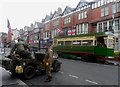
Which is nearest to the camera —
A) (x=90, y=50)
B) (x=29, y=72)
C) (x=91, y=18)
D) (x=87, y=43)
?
(x=29, y=72)

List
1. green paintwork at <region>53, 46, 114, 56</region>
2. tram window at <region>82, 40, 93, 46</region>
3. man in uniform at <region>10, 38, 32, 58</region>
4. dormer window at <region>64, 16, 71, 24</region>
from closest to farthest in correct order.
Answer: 1. man in uniform at <region>10, 38, 32, 58</region>
2. green paintwork at <region>53, 46, 114, 56</region>
3. tram window at <region>82, 40, 93, 46</region>
4. dormer window at <region>64, 16, 71, 24</region>

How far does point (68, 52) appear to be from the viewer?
2919 centimetres

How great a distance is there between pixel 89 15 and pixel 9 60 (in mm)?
33748

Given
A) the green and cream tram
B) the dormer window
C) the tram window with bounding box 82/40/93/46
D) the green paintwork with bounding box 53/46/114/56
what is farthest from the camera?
the dormer window

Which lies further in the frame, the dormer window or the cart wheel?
the dormer window

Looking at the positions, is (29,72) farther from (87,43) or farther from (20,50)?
(87,43)

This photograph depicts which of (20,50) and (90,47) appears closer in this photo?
(20,50)

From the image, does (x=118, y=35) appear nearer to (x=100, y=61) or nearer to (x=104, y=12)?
(x=104, y=12)

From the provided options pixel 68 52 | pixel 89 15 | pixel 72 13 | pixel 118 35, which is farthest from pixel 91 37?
pixel 72 13

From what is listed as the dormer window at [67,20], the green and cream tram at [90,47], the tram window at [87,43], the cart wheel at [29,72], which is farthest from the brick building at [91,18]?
the cart wheel at [29,72]

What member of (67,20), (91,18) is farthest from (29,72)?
(67,20)

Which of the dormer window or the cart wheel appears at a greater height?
the dormer window

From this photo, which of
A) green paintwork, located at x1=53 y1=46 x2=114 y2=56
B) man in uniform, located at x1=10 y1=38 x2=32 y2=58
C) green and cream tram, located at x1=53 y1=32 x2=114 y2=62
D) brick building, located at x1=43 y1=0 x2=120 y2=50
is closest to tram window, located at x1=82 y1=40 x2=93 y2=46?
green and cream tram, located at x1=53 y1=32 x2=114 y2=62

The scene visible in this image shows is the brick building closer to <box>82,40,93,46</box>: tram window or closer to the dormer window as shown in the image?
the dormer window
